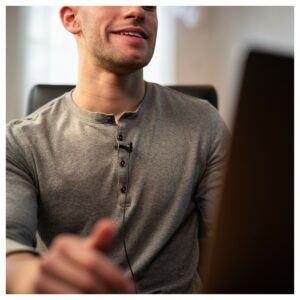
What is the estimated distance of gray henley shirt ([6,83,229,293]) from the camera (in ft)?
2.88

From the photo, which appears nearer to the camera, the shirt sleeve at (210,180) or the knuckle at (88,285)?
the knuckle at (88,285)

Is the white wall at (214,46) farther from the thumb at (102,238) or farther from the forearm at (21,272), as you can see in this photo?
the thumb at (102,238)

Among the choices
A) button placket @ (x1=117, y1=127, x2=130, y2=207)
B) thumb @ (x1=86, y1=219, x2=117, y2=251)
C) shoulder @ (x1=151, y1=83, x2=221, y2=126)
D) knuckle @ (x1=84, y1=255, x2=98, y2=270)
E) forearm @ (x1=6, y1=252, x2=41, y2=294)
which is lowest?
forearm @ (x1=6, y1=252, x2=41, y2=294)

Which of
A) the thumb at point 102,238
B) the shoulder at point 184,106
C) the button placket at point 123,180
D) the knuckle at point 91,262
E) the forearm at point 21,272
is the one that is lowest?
the forearm at point 21,272

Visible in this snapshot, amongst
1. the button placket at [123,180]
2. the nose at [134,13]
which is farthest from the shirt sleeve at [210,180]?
the nose at [134,13]

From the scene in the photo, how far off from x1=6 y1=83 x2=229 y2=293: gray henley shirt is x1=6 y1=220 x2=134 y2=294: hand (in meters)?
0.46

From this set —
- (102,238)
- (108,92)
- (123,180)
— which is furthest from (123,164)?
(102,238)

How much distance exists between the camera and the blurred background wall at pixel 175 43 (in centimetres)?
246

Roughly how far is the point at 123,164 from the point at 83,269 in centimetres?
53

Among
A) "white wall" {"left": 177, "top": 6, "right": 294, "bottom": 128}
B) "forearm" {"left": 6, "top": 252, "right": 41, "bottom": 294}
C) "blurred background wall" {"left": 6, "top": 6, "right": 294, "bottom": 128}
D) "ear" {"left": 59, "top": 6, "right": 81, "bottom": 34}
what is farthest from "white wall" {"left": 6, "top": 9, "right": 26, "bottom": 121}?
"forearm" {"left": 6, "top": 252, "right": 41, "bottom": 294}

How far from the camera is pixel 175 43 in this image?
2.89 meters

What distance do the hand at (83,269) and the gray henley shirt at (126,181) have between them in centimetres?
46

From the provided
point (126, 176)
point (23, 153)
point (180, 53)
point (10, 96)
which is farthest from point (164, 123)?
point (180, 53)

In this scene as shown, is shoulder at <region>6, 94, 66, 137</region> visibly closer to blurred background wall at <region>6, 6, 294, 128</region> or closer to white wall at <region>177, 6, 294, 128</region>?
blurred background wall at <region>6, 6, 294, 128</region>
